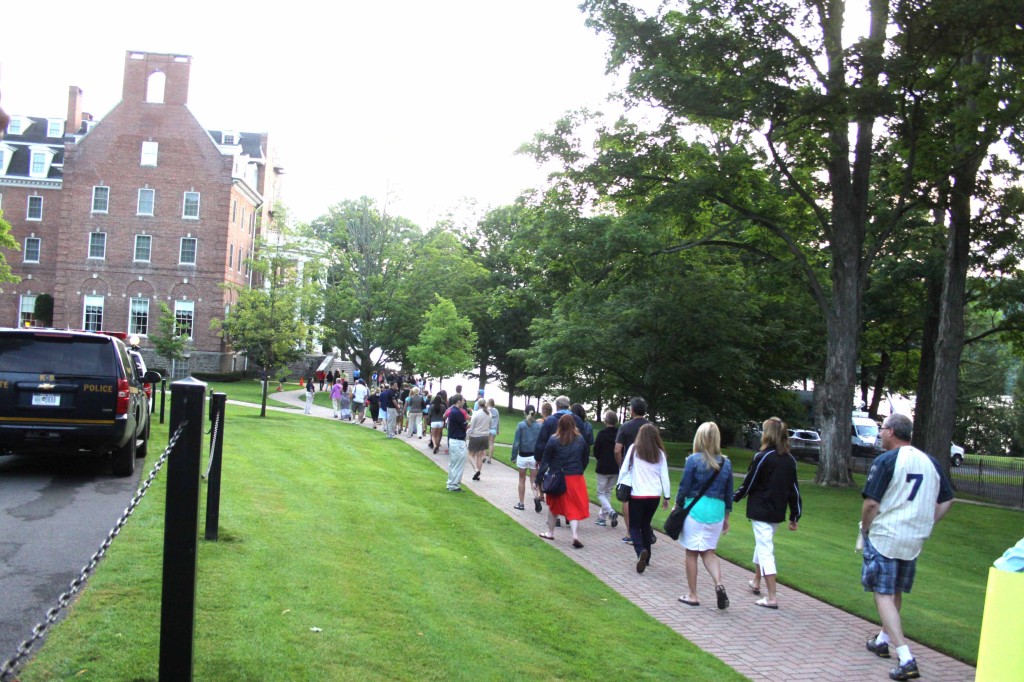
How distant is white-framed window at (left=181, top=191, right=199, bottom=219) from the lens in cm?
5450

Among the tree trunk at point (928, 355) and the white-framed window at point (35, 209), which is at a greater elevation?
the white-framed window at point (35, 209)

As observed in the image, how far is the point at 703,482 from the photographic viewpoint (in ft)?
29.7

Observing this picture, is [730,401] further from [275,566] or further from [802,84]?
[275,566]

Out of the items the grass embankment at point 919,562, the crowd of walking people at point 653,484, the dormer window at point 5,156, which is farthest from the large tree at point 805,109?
the dormer window at point 5,156

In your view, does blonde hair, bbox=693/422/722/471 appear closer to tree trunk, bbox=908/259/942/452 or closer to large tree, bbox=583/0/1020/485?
large tree, bbox=583/0/1020/485

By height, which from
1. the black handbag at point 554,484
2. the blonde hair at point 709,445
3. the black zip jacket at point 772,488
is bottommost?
the black handbag at point 554,484

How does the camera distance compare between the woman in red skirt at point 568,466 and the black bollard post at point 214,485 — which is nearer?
the black bollard post at point 214,485

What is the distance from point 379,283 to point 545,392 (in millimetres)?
26986

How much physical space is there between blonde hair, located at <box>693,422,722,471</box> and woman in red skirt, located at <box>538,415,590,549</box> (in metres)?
3.15

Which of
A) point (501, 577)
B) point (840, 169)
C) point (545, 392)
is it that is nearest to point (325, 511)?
point (501, 577)

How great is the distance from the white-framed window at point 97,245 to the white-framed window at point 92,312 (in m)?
2.49

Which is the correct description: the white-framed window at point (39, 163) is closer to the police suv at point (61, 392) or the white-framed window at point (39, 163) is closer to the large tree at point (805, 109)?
the large tree at point (805, 109)

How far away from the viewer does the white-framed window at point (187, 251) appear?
54531 millimetres

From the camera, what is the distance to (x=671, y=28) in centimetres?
2261
